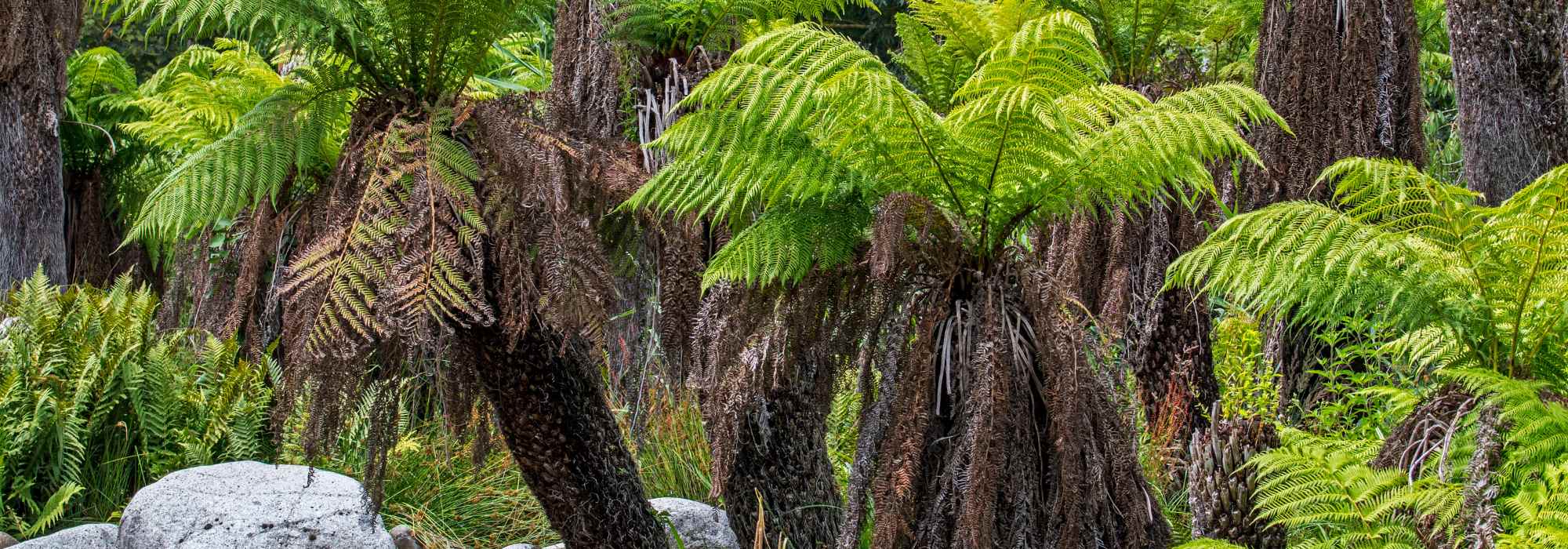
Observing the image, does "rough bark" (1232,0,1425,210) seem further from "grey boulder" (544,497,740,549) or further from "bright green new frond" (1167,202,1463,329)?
"grey boulder" (544,497,740,549)

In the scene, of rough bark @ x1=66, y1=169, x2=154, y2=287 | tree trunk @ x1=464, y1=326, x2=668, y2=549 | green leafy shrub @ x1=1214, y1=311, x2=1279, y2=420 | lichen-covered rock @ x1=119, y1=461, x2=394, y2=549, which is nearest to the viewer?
tree trunk @ x1=464, y1=326, x2=668, y2=549

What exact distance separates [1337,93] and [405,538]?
447 cm

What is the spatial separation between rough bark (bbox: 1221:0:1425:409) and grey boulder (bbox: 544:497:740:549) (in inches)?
95.4

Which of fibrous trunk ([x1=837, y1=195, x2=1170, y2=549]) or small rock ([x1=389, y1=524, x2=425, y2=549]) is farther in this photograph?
small rock ([x1=389, y1=524, x2=425, y2=549])

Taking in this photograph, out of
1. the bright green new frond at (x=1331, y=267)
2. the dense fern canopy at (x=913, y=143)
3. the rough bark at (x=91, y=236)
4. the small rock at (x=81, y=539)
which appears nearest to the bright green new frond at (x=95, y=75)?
the rough bark at (x=91, y=236)

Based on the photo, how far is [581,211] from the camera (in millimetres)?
3170

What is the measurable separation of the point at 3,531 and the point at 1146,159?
5014 millimetres

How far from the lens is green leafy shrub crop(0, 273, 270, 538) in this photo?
534 centimetres

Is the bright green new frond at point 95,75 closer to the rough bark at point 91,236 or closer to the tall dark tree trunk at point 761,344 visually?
the rough bark at point 91,236

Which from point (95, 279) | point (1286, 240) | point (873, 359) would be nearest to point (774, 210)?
point (873, 359)

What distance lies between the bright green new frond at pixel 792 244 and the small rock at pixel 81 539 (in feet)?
11.3

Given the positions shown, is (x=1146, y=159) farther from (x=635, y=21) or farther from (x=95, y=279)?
(x=95, y=279)

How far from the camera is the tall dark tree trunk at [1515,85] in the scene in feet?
15.2

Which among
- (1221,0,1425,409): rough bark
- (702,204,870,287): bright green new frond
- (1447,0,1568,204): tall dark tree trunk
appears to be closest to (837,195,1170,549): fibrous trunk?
(702,204,870,287): bright green new frond
